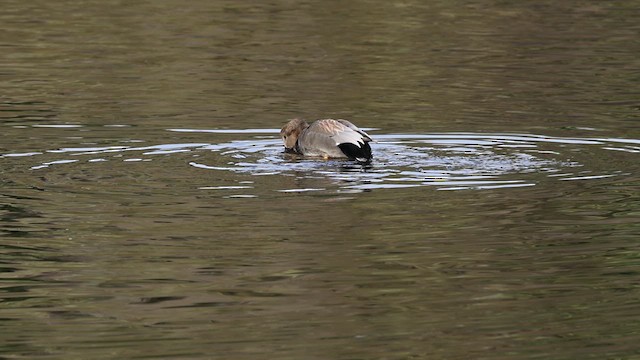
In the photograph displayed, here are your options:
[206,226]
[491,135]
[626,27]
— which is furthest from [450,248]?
[626,27]

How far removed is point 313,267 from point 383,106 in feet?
31.2

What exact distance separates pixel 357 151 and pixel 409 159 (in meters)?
0.48

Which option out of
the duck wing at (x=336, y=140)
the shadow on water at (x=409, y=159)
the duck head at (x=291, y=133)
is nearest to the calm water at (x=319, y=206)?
the shadow on water at (x=409, y=159)

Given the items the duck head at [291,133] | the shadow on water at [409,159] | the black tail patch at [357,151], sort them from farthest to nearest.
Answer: the duck head at [291,133]
the black tail patch at [357,151]
the shadow on water at [409,159]

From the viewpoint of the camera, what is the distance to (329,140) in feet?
50.1

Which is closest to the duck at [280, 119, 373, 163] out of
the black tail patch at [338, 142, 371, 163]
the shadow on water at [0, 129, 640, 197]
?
the black tail patch at [338, 142, 371, 163]

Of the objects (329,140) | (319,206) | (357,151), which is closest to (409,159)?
(357,151)

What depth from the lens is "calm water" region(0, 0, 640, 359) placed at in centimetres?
886

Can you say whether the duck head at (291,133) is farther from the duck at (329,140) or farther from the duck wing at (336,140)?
the duck wing at (336,140)

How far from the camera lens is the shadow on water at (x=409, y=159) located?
44.9ft

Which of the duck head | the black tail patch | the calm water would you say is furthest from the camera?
the duck head

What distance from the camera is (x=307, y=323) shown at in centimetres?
895

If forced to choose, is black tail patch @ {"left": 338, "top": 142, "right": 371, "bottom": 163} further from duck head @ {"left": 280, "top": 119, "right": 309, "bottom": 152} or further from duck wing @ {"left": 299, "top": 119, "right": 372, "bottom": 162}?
duck head @ {"left": 280, "top": 119, "right": 309, "bottom": 152}

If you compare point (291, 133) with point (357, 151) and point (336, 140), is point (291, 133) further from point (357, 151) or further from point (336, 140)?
point (357, 151)
